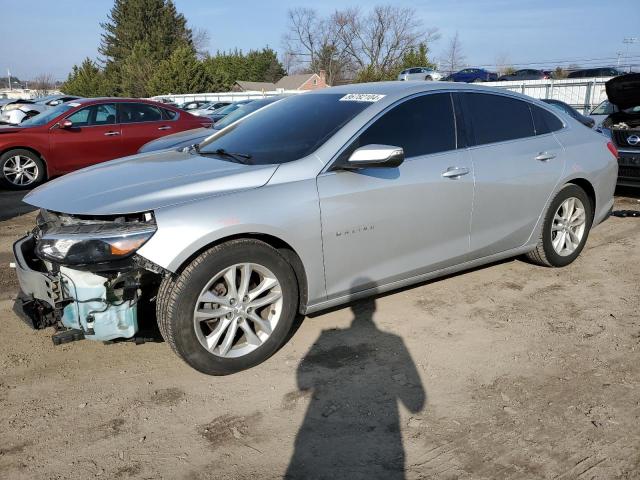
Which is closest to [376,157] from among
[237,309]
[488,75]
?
[237,309]

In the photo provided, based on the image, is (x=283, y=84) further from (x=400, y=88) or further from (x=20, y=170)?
(x=400, y=88)

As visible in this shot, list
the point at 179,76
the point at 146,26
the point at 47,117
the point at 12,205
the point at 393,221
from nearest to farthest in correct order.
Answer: the point at 393,221 < the point at 12,205 < the point at 47,117 < the point at 179,76 < the point at 146,26

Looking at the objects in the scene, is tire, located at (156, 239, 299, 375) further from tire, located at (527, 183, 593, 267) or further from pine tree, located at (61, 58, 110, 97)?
pine tree, located at (61, 58, 110, 97)

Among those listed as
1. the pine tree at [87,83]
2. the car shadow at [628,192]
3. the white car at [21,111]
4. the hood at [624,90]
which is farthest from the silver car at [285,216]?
the pine tree at [87,83]

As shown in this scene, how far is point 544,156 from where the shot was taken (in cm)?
466

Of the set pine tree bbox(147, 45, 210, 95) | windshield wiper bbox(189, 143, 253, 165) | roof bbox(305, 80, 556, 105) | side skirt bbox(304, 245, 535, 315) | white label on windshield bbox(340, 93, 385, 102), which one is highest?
pine tree bbox(147, 45, 210, 95)

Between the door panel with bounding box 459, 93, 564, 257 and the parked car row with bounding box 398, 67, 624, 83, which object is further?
the parked car row with bounding box 398, 67, 624, 83

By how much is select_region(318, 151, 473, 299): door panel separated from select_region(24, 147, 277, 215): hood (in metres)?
0.52

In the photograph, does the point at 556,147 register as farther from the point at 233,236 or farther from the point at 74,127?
the point at 74,127

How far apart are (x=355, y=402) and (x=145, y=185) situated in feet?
5.67

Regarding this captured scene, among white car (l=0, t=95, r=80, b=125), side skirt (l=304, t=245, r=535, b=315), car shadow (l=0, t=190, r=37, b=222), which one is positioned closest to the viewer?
side skirt (l=304, t=245, r=535, b=315)

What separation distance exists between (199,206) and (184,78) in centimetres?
4887

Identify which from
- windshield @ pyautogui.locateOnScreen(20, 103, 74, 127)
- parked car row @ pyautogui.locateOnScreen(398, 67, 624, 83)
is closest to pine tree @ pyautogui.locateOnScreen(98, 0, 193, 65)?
parked car row @ pyautogui.locateOnScreen(398, 67, 624, 83)

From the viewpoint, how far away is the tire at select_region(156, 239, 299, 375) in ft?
10.1
